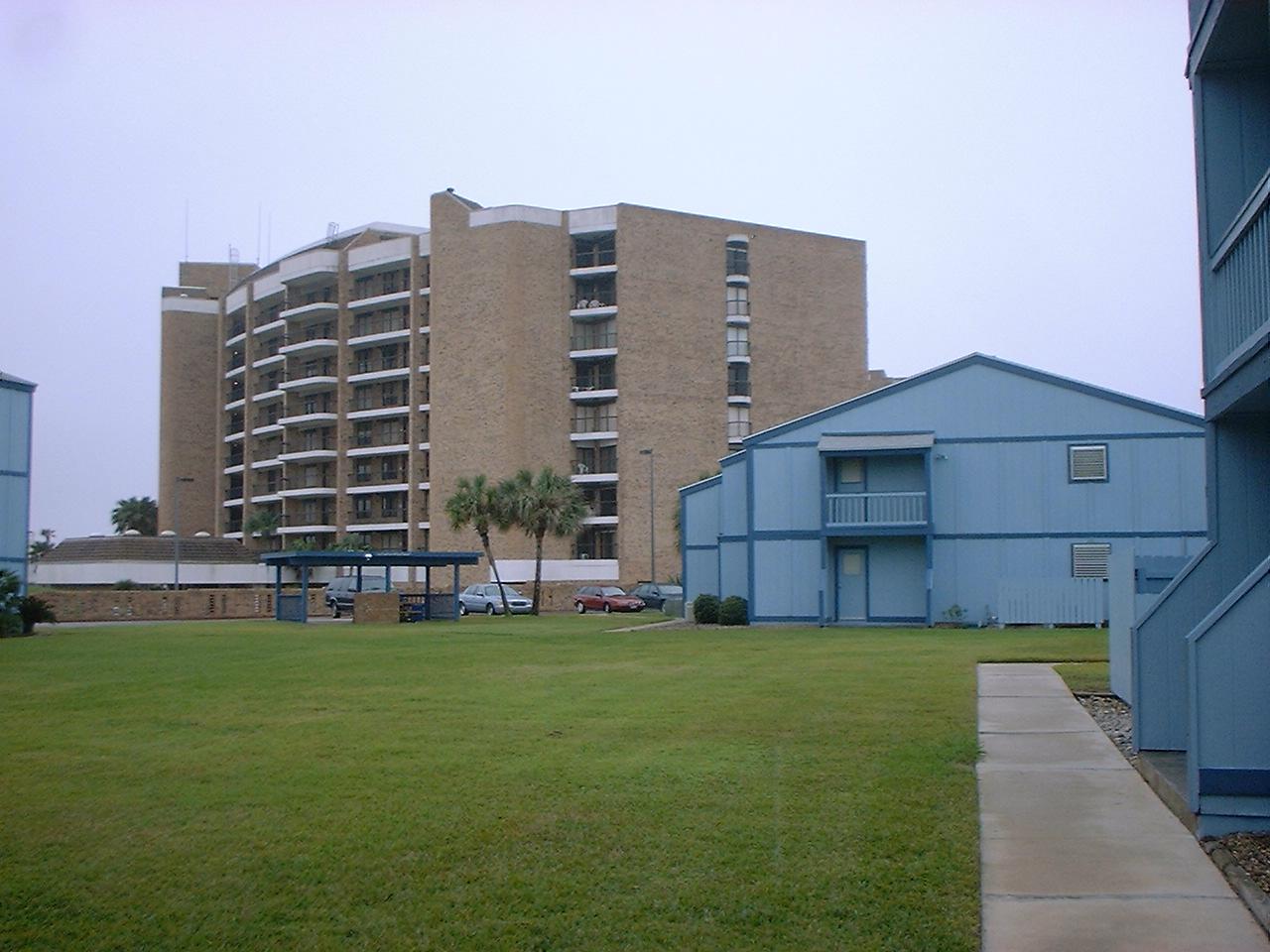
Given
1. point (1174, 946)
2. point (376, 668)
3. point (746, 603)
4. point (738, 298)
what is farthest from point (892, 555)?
point (738, 298)

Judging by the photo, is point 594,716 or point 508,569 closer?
point 594,716

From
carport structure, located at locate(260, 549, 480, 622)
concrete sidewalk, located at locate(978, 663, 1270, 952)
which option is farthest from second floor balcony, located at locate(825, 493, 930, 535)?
concrete sidewalk, located at locate(978, 663, 1270, 952)

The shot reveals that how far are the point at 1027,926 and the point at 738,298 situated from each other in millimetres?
86687

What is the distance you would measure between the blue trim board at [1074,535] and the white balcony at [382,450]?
57627mm

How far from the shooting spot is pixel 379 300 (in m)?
94.3

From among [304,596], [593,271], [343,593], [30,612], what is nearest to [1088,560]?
[304,596]

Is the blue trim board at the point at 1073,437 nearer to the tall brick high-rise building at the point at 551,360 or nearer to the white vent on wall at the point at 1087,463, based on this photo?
the white vent on wall at the point at 1087,463

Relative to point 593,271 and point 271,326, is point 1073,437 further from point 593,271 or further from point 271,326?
point 271,326

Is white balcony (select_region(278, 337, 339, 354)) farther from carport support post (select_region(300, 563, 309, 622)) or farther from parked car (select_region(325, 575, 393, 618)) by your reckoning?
carport support post (select_region(300, 563, 309, 622))

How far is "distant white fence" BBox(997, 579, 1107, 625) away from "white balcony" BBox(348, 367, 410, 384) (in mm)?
59838

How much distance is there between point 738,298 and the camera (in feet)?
302

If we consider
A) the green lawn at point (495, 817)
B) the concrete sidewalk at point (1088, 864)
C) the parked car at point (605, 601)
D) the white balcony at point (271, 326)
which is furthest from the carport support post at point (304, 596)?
the white balcony at point (271, 326)

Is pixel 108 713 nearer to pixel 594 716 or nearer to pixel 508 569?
pixel 594 716

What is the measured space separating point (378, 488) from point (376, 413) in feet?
17.1
